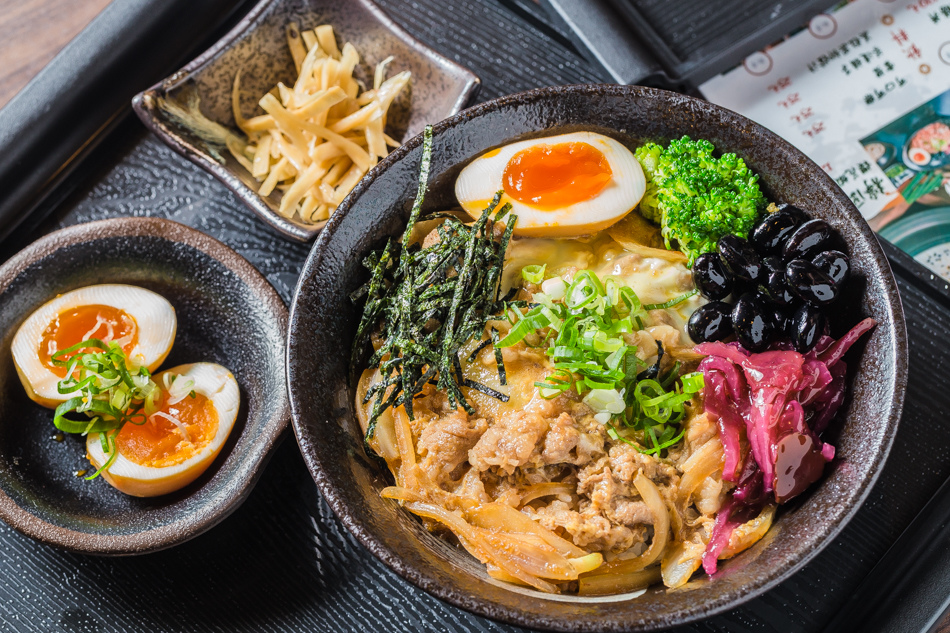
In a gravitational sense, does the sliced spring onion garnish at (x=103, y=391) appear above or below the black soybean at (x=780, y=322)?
above

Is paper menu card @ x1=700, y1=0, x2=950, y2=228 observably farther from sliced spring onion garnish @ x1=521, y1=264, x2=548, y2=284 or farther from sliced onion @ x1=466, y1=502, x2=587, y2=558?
sliced onion @ x1=466, y1=502, x2=587, y2=558

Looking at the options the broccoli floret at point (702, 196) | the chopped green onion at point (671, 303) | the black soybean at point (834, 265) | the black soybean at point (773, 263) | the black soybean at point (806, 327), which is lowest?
the black soybean at point (806, 327)

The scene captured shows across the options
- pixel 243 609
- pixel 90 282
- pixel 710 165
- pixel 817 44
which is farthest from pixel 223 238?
pixel 817 44

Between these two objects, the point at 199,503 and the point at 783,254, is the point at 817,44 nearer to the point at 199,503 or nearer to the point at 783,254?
the point at 783,254

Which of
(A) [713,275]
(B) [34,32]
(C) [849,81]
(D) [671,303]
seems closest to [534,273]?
(D) [671,303]

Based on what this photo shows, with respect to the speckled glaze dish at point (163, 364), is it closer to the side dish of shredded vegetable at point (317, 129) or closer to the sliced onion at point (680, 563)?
the side dish of shredded vegetable at point (317, 129)

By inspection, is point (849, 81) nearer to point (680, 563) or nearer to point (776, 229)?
point (776, 229)

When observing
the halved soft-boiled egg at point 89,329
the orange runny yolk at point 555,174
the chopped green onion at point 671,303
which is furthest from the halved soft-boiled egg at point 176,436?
the chopped green onion at point 671,303
